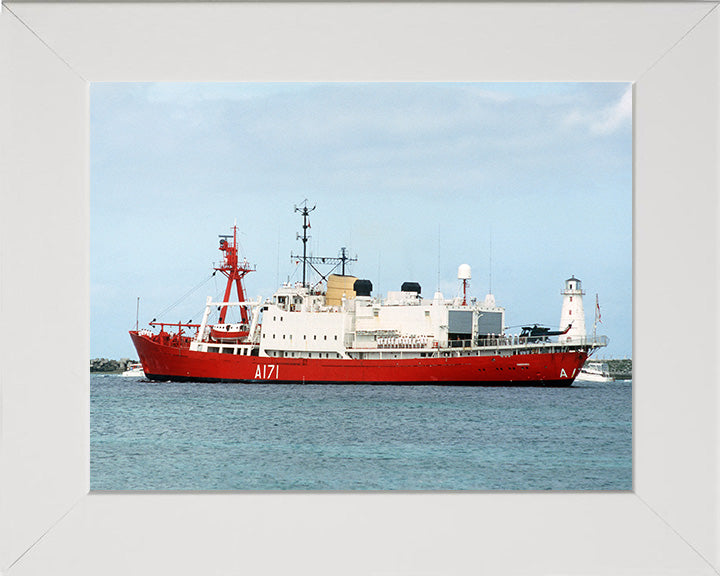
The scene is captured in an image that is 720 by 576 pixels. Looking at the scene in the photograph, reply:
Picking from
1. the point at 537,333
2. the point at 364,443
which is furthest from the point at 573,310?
the point at 364,443

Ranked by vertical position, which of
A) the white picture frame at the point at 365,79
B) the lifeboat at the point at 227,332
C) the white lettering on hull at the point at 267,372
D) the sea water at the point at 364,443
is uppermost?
the white picture frame at the point at 365,79

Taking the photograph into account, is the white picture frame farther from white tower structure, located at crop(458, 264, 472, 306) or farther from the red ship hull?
white tower structure, located at crop(458, 264, 472, 306)

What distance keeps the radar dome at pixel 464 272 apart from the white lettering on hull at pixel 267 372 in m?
3.51

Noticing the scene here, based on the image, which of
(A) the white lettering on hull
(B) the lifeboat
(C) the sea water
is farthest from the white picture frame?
(B) the lifeboat

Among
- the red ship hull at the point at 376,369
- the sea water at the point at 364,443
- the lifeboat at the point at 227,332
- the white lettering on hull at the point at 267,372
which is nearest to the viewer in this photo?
the sea water at the point at 364,443

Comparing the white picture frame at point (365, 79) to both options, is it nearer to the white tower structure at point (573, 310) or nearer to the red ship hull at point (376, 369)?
the red ship hull at point (376, 369)

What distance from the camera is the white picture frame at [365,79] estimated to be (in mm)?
1889

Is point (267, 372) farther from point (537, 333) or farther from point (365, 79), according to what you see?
point (365, 79)

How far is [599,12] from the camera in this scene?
6.12ft

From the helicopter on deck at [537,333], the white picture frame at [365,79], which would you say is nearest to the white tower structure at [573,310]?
the helicopter on deck at [537,333]

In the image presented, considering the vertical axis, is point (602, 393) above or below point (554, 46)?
below
